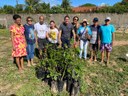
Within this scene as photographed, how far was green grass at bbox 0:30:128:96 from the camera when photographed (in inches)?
225

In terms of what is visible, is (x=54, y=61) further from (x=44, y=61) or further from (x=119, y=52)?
(x=119, y=52)

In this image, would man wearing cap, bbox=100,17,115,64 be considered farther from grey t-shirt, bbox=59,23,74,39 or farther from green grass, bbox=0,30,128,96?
grey t-shirt, bbox=59,23,74,39

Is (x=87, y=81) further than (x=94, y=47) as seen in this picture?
No

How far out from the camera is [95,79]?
6.56m

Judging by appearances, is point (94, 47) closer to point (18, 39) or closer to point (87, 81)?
point (87, 81)

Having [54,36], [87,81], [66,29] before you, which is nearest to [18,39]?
[54,36]

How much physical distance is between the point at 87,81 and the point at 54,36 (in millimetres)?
1608

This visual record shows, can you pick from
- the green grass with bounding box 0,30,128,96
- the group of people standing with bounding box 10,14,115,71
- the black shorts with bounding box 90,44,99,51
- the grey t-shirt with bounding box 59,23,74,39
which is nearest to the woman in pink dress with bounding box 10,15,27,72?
the group of people standing with bounding box 10,14,115,71

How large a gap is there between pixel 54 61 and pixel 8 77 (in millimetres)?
1477

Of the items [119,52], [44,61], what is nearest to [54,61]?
[44,61]

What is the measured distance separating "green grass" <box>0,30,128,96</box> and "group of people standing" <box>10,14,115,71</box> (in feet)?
1.36

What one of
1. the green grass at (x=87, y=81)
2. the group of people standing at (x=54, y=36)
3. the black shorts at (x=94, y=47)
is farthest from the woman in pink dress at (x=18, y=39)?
the black shorts at (x=94, y=47)

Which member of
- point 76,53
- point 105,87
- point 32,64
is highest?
point 76,53

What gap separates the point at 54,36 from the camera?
23.1ft
